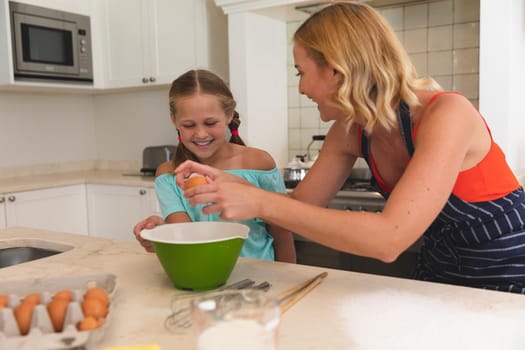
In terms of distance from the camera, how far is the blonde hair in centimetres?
107

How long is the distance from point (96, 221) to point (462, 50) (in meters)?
2.33

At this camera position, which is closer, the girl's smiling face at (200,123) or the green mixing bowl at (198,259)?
the green mixing bowl at (198,259)

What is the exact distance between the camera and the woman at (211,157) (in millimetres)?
1446

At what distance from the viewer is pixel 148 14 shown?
10.5 ft

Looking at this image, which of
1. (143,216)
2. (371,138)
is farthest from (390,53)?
(143,216)

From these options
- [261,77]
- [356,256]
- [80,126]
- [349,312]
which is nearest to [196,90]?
[349,312]

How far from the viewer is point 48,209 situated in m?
3.10

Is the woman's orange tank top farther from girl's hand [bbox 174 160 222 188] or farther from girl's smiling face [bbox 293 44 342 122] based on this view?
girl's hand [bbox 174 160 222 188]

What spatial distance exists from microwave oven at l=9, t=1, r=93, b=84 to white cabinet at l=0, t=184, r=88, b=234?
26.3 inches

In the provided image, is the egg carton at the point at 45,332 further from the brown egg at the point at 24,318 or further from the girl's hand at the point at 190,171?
the girl's hand at the point at 190,171

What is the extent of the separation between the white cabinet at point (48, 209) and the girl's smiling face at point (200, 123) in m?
1.82

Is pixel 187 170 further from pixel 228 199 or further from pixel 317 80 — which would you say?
pixel 317 80

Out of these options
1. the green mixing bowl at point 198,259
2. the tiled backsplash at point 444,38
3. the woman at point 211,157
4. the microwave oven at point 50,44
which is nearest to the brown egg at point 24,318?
the green mixing bowl at point 198,259

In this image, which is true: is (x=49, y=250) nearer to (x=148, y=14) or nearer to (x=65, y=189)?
(x=65, y=189)
